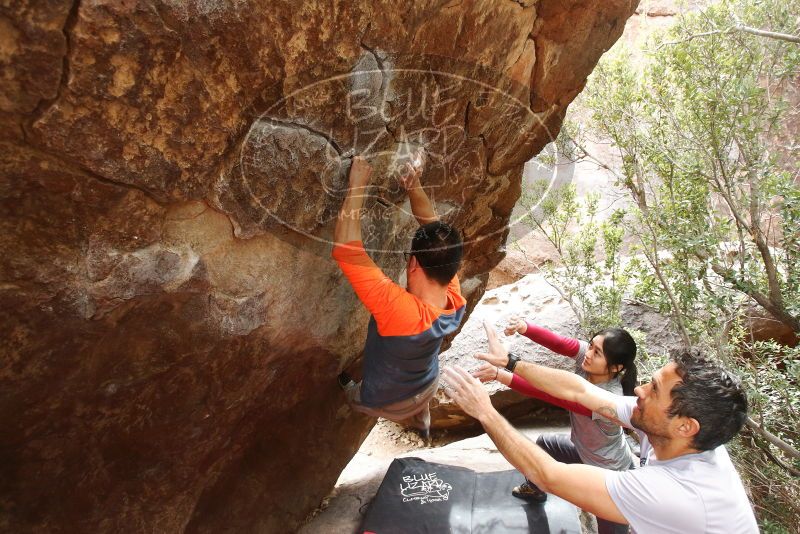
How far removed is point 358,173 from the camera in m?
2.76

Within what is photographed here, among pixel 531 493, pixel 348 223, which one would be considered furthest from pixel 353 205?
pixel 531 493

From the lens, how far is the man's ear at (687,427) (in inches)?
93.1

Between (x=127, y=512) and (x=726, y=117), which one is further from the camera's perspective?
(x=726, y=117)

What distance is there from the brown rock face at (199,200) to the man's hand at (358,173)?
59 millimetres

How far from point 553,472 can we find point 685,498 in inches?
20.2

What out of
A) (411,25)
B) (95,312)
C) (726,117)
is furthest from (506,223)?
(95,312)

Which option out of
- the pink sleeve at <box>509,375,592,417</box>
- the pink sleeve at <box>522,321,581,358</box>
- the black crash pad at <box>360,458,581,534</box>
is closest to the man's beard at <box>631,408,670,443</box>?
the pink sleeve at <box>509,375,592,417</box>

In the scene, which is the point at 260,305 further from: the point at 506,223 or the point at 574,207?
the point at 574,207

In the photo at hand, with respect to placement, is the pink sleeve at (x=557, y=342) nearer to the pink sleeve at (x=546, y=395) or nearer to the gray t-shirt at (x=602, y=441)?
the gray t-shirt at (x=602, y=441)

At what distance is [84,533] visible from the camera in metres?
2.78

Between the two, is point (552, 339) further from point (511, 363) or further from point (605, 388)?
point (511, 363)

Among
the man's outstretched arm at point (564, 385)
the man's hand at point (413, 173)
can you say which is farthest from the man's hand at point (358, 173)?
the man's outstretched arm at point (564, 385)

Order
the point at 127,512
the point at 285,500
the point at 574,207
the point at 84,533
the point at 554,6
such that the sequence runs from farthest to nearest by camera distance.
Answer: the point at 574,207
the point at 285,500
the point at 554,6
the point at 127,512
the point at 84,533

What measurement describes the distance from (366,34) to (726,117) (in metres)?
3.75
